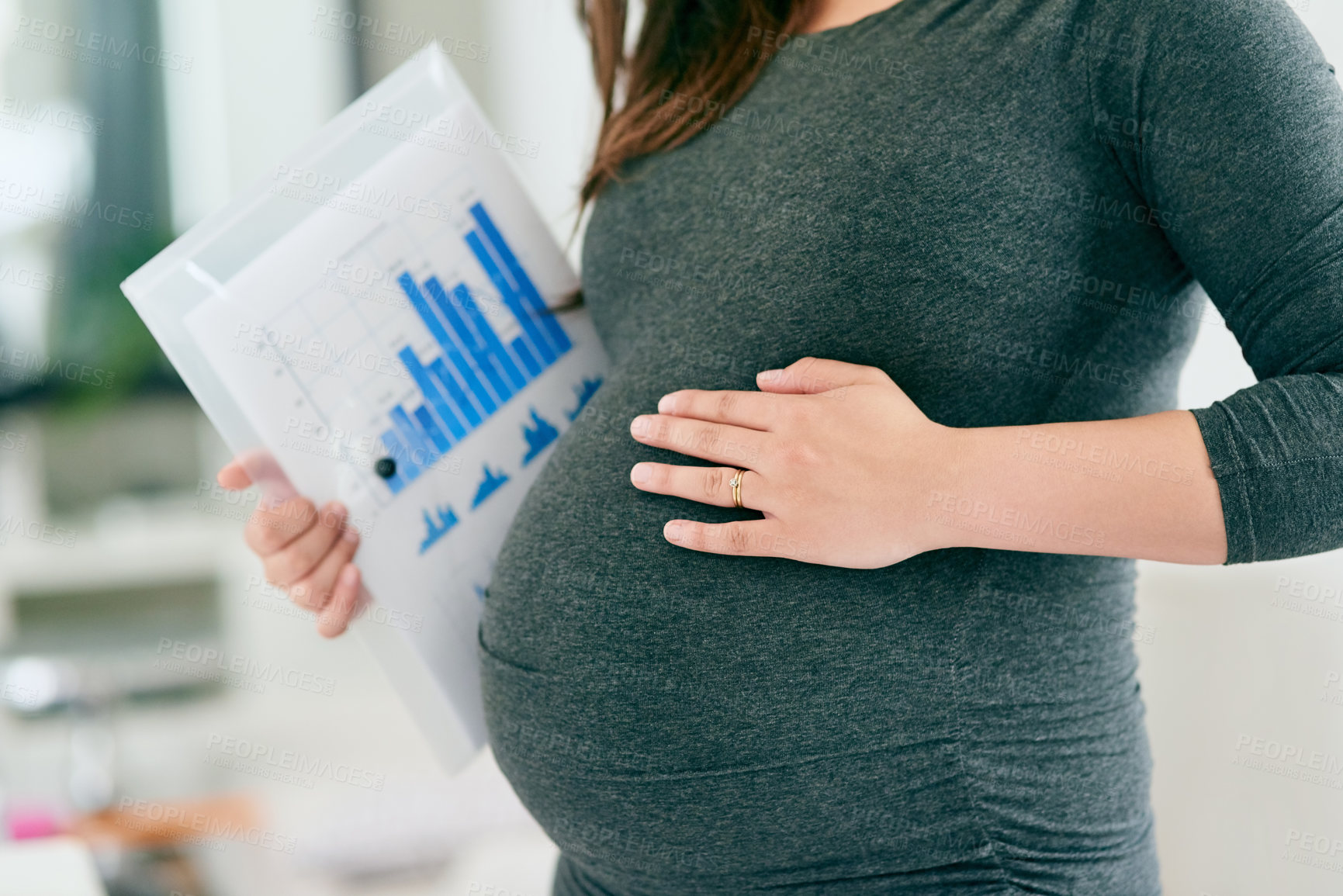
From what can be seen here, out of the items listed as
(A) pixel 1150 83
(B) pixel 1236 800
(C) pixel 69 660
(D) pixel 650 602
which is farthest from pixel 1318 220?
(C) pixel 69 660

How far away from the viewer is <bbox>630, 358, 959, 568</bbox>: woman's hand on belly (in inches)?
21.0

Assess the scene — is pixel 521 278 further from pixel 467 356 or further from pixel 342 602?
pixel 342 602

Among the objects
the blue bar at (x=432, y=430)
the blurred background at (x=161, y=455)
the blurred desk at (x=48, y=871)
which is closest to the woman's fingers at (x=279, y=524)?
the blue bar at (x=432, y=430)

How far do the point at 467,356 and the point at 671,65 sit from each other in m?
0.31

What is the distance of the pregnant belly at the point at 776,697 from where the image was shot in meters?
0.56

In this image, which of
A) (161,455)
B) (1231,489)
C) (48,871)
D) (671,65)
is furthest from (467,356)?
(161,455)

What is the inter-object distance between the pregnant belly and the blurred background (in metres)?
1.18

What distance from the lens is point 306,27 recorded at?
2.34 m

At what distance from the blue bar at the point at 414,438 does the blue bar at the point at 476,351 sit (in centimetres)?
7

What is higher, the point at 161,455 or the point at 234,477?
the point at 234,477

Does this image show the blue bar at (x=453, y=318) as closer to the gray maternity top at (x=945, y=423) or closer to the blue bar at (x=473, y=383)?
the blue bar at (x=473, y=383)

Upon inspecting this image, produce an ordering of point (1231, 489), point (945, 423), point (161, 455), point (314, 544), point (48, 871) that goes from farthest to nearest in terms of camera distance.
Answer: point (161, 455), point (48, 871), point (314, 544), point (945, 423), point (1231, 489)

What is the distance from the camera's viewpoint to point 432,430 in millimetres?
773

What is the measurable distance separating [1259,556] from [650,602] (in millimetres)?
343
